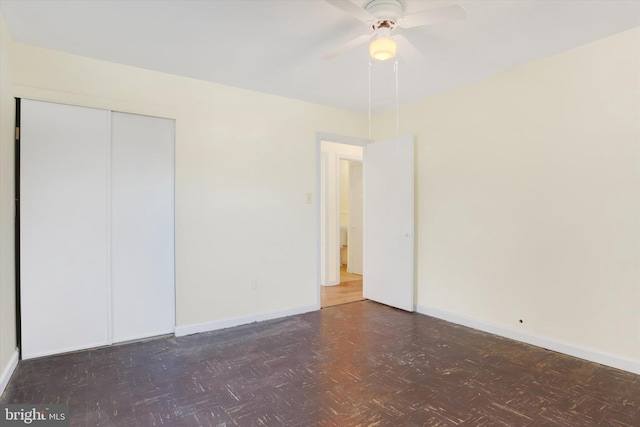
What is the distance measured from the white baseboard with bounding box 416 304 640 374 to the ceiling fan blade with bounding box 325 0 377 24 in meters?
2.91

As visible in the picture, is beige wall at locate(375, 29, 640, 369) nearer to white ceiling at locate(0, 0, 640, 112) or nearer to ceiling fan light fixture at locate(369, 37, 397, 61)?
white ceiling at locate(0, 0, 640, 112)

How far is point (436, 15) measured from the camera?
72.9 inches

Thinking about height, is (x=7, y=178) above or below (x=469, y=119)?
below

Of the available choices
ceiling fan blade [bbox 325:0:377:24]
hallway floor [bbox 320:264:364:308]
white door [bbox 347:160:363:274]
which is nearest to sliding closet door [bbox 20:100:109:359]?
ceiling fan blade [bbox 325:0:377:24]

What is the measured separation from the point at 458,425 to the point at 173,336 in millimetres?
2547

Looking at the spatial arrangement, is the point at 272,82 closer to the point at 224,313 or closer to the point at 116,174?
the point at 116,174

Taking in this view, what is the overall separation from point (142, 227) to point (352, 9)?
8.29 feet

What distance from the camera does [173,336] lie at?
10.4 ft

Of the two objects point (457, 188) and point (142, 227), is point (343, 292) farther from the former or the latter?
point (142, 227)

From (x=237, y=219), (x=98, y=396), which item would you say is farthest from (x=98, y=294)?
(x=237, y=219)

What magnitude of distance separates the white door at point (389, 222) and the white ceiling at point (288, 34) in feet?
3.49

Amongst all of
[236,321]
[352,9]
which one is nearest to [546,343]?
[236,321]

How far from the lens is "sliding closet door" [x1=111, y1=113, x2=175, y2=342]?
295cm

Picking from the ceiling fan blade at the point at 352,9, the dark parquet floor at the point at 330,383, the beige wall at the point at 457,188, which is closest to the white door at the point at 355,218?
the beige wall at the point at 457,188
